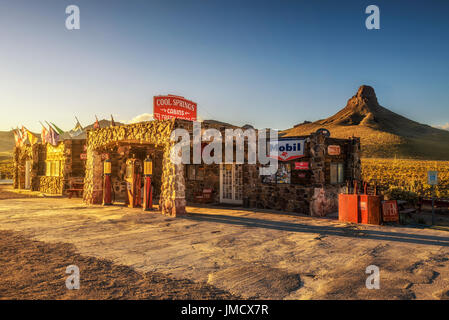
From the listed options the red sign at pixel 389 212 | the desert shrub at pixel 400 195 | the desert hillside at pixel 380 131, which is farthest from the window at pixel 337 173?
the desert hillside at pixel 380 131

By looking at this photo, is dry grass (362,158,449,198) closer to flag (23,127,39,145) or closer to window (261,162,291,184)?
window (261,162,291,184)

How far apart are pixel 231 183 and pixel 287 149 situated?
4.52 metres

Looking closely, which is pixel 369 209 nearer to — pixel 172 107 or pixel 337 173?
pixel 337 173

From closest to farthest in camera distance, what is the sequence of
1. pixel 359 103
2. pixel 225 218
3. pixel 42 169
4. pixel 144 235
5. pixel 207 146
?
pixel 144 235
pixel 225 218
pixel 207 146
pixel 42 169
pixel 359 103

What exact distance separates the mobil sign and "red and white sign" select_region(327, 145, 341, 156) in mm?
1331

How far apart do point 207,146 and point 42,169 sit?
53.9 ft

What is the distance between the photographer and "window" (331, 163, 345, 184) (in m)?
14.3

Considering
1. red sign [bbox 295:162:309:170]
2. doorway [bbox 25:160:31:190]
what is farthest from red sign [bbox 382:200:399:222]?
doorway [bbox 25:160:31:190]

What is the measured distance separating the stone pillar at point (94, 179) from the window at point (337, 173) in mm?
12077

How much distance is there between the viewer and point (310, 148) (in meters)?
13.0

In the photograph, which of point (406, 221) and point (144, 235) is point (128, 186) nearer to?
point (144, 235)

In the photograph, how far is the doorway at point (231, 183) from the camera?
1691 centimetres
